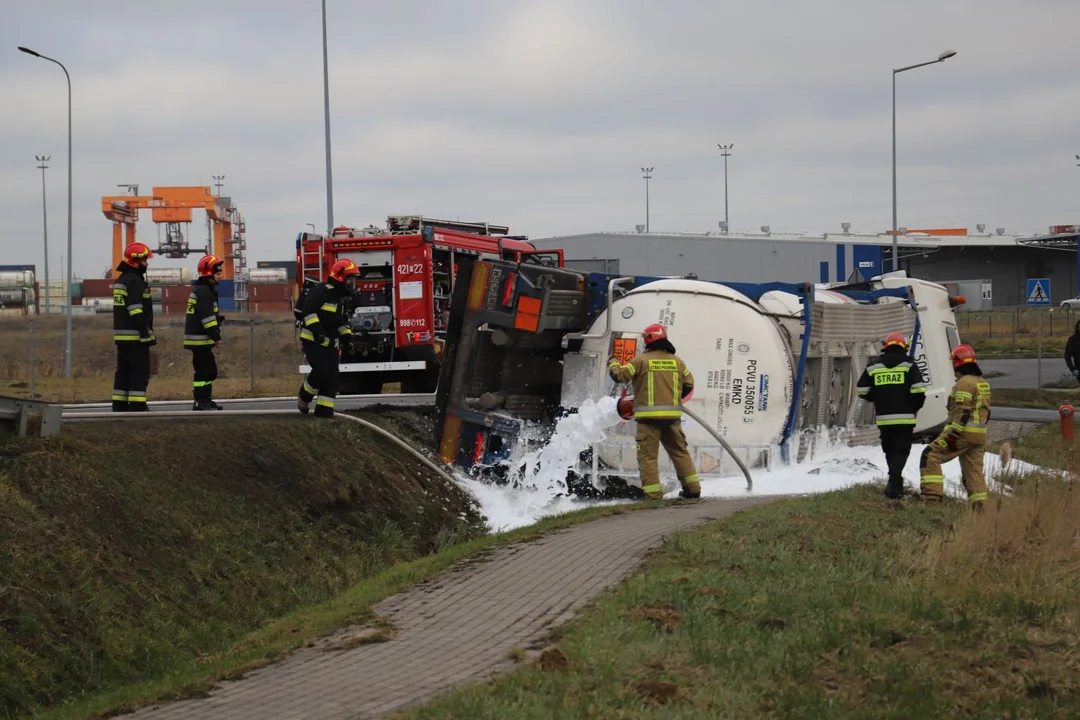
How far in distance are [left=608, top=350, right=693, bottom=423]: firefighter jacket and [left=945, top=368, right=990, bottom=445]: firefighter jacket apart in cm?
252

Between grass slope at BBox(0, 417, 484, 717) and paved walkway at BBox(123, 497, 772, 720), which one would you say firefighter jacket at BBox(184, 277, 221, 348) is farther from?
paved walkway at BBox(123, 497, 772, 720)

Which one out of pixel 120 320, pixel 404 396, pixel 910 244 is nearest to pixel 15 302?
pixel 910 244

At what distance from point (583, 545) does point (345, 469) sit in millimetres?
3564

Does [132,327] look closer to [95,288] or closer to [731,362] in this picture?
[731,362]

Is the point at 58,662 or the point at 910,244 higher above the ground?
the point at 910,244

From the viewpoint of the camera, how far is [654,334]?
12422 mm

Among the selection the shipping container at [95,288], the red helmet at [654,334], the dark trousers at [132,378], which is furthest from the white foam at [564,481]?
the shipping container at [95,288]

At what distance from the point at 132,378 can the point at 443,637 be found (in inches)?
296

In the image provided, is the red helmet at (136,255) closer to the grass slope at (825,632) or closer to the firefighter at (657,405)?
the firefighter at (657,405)

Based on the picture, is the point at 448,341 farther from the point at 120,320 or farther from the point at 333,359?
the point at 120,320

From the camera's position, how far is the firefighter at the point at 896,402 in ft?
38.9

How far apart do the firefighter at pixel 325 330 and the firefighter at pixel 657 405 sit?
2.90 m

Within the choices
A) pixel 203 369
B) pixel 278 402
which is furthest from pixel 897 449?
pixel 278 402

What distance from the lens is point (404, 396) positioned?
823 inches
